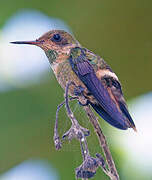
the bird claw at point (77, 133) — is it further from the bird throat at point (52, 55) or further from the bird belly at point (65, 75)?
the bird throat at point (52, 55)

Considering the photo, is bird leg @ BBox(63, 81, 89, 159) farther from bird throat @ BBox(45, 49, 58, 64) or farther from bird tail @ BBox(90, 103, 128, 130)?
bird throat @ BBox(45, 49, 58, 64)

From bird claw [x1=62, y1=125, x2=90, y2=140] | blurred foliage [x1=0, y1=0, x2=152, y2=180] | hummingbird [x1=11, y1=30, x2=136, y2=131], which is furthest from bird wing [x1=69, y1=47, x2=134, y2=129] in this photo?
blurred foliage [x1=0, y1=0, x2=152, y2=180]

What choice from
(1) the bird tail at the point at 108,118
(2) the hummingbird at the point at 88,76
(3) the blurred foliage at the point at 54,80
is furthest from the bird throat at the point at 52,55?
(3) the blurred foliage at the point at 54,80

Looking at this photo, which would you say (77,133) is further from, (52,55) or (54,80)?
(54,80)

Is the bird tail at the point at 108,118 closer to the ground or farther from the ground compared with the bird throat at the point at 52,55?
closer to the ground

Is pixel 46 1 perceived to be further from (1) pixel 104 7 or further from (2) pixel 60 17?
(1) pixel 104 7

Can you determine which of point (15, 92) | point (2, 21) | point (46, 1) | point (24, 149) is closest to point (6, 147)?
point (24, 149)

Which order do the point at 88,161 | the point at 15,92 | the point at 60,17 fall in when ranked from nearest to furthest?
the point at 88,161 → the point at 15,92 → the point at 60,17
